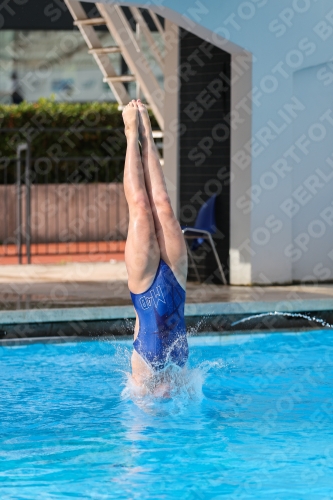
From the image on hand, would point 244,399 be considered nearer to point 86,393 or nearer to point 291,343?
point 86,393

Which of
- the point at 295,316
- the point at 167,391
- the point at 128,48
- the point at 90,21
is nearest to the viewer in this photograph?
the point at 167,391

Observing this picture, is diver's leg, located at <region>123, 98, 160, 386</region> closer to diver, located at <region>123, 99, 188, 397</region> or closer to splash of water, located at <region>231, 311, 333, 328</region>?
diver, located at <region>123, 99, 188, 397</region>

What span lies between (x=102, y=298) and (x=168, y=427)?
316 cm

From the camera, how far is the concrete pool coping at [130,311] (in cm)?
723

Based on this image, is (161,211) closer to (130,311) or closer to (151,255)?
(151,255)

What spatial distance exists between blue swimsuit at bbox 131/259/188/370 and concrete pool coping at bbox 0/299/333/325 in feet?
7.22

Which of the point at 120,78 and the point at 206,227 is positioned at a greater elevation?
the point at 120,78

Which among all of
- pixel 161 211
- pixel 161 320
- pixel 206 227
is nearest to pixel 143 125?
pixel 161 211

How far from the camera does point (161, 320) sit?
5.12 metres

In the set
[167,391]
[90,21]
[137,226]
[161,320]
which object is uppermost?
[90,21]

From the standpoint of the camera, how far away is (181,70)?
9.71 metres

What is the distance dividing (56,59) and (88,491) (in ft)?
62.5

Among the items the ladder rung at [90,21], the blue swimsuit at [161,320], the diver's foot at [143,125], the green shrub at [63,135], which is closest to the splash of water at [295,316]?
the blue swimsuit at [161,320]

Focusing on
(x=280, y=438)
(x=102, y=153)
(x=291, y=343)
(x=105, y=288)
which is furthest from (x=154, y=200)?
(x=102, y=153)
